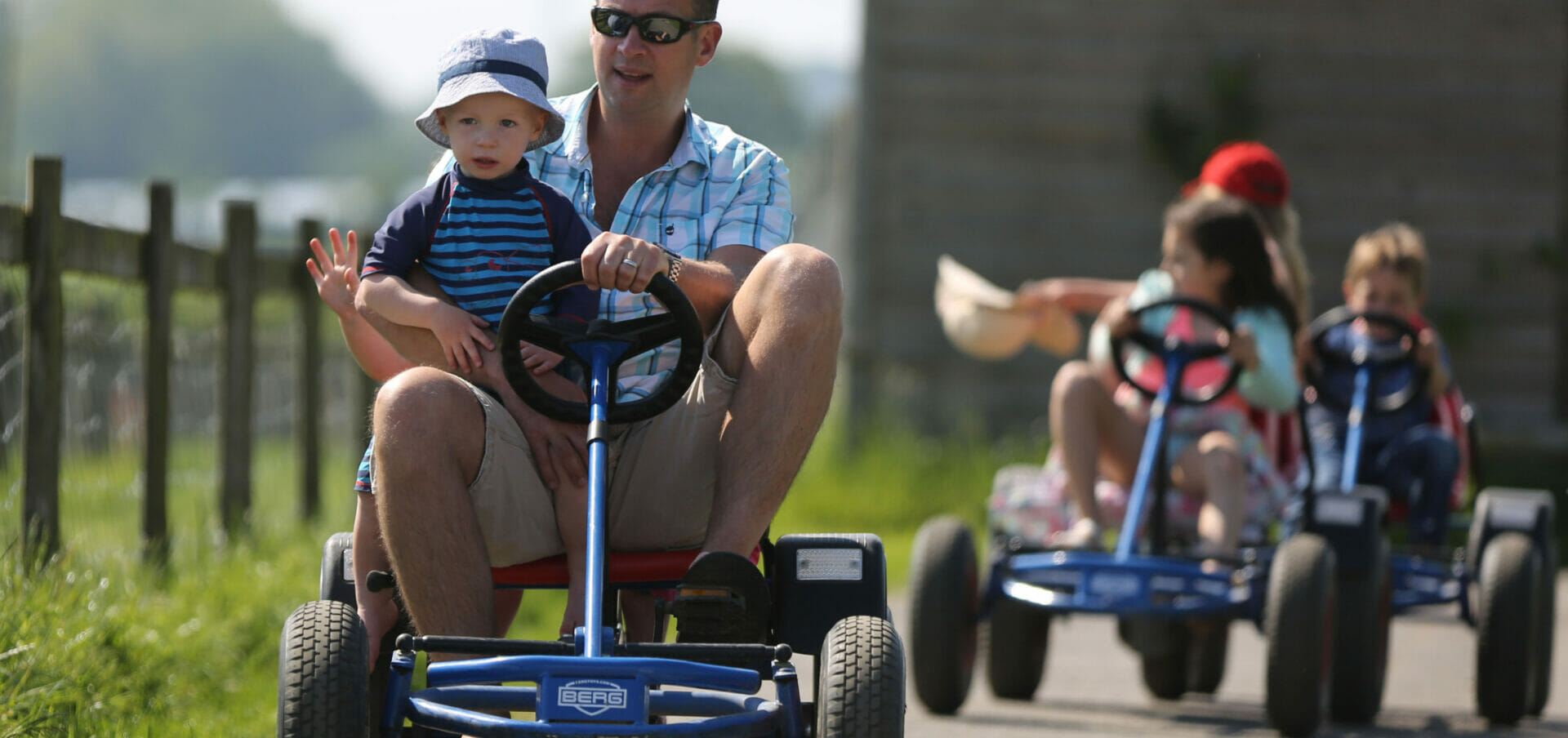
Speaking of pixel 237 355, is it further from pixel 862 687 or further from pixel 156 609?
pixel 862 687

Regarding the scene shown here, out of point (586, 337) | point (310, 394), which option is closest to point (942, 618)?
point (586, 337)

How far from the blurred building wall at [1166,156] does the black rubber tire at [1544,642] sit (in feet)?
17.4

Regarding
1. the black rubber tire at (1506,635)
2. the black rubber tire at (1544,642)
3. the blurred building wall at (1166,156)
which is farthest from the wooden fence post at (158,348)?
the blurred building wall at (1166,156)

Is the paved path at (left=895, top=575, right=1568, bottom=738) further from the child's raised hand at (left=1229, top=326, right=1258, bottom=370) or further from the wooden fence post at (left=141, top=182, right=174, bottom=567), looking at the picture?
the wooden fence post at (left=141, top=182, right=174, bottom=567)

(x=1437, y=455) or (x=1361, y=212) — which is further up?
(x=1361, y=212)

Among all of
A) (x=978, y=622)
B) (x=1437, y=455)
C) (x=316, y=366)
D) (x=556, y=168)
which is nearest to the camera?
(x=556, y=168)

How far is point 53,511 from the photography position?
17.1 feet

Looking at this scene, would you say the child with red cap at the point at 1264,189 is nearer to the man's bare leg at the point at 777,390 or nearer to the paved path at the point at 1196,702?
the paved path at the point at 1196,702

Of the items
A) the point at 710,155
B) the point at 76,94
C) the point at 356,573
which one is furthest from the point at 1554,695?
the point at 76,94

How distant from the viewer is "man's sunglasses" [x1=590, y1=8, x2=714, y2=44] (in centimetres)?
411

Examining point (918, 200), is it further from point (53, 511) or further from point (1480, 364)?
point (53, 511)

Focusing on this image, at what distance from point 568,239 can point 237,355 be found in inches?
152

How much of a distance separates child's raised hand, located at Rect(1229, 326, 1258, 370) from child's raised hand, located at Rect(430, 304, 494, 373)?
9.33ft

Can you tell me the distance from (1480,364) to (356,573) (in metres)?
9.23
